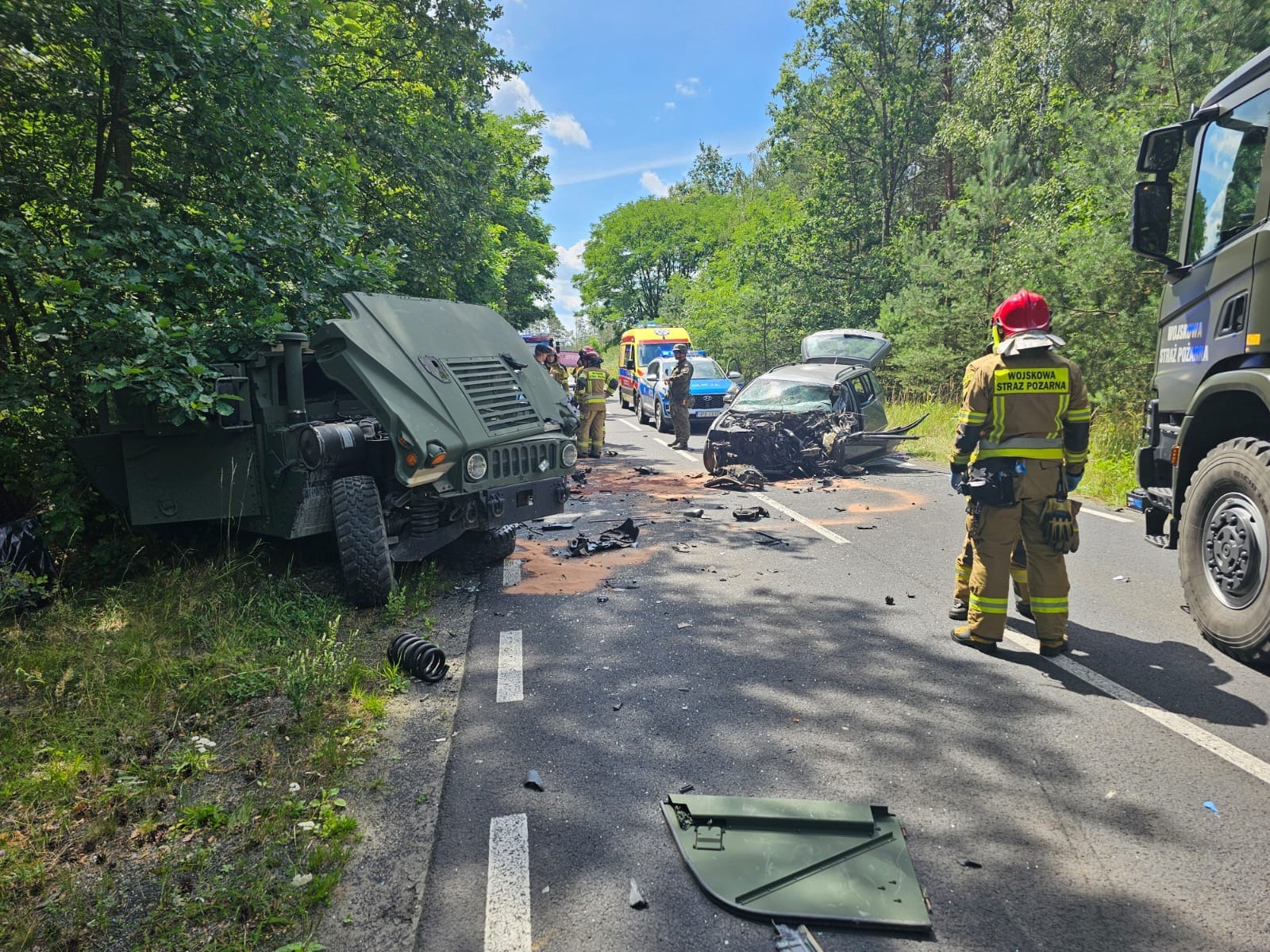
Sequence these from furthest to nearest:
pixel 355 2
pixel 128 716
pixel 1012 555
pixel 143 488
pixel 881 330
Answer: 1. pixel 881 330
2. pixel 355 2
3. pixel 143 488
4. pixel 1012 555
5. pixel 128 716

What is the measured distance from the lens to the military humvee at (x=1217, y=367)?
4.26 m

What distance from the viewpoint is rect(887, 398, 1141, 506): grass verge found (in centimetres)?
959

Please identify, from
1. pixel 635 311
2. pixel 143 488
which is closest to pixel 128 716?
pixel 143 488

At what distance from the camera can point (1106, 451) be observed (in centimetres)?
1098

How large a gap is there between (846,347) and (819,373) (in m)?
1.66

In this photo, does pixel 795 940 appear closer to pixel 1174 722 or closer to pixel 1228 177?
pixel 1174 722

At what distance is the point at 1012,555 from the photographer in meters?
4.92

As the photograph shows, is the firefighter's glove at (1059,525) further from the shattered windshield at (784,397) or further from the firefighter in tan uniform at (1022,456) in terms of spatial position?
the shattered windshield at (784,397)

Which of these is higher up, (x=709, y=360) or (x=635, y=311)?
(x=635, y=311)

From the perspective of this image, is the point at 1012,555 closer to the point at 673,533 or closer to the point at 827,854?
the point at 827,854

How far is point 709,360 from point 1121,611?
1590cm

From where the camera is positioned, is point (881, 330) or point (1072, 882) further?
point (881, 330)

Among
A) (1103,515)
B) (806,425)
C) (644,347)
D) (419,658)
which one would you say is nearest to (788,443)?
(806,425)

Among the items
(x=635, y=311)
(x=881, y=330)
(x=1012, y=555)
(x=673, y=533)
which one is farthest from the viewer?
(x=635, y=311)
